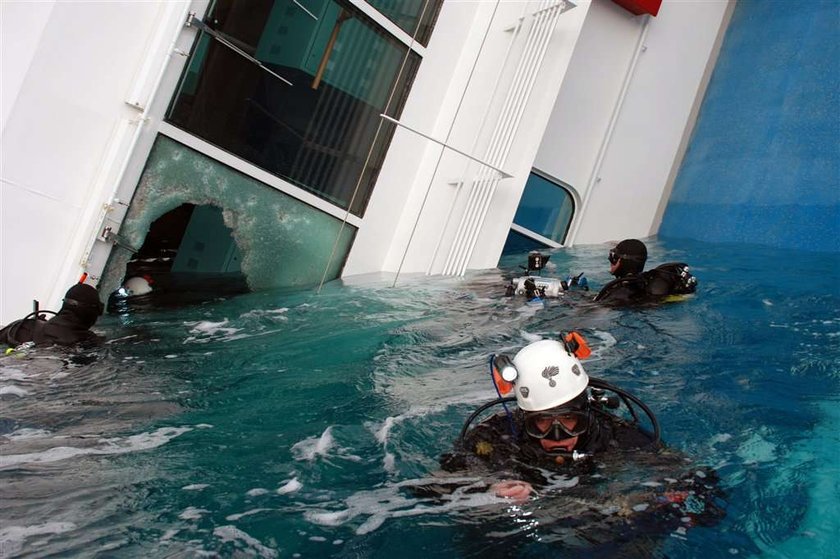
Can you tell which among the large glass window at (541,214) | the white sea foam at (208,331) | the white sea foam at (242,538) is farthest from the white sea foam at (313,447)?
the large glass window at (541,214)

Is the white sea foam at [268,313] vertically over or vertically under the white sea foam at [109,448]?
over

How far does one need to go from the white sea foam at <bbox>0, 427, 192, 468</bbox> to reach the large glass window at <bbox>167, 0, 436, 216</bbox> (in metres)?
3.37

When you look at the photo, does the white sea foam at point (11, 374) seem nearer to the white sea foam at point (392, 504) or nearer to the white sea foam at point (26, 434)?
the white sea foam at point (26, 434)

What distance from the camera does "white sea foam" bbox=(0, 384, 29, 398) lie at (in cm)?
491

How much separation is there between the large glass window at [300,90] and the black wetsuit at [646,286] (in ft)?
9.27

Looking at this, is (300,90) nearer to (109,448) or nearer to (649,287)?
(649,287)

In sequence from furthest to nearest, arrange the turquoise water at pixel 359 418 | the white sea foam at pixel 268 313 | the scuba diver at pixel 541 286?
1. the scuba diver at pixel 541 286
2. the white sea foam at pixel 268 313
3. the turquoise water at pixel 359 418

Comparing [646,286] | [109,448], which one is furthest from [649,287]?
[109,448]

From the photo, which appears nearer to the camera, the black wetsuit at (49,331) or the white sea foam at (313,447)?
the white sea foam at (313,447)

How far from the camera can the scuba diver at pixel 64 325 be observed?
5691 millimetres

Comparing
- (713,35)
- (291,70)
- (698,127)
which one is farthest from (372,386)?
(713,35)

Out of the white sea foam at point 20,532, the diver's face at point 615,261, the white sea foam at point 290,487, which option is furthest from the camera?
the diver's face at point 615,261

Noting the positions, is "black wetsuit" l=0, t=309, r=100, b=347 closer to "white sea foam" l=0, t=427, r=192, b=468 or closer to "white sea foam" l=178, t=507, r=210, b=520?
"white sea foam" l=0, t=427, r=192, b=468

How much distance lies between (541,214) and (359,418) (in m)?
6.48
